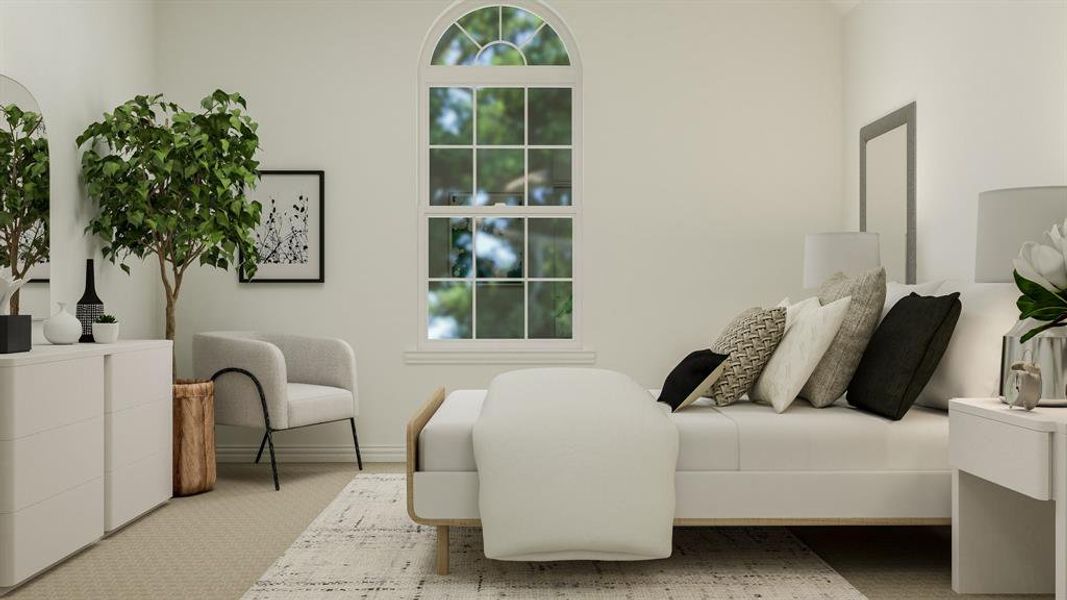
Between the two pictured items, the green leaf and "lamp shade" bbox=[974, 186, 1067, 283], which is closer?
the green leaf

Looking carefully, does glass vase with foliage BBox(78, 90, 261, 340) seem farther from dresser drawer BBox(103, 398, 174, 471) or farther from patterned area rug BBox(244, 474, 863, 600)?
patterned area rug BBox(244, 474, 863, 600)

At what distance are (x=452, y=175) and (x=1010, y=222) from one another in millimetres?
3416

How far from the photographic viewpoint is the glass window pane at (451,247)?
17.6 ft

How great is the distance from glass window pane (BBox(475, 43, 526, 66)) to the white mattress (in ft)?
10.2

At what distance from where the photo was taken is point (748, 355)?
10.7 feet

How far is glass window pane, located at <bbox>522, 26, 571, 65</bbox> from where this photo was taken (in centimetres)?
539

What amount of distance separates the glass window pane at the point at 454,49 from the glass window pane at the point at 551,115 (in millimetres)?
366

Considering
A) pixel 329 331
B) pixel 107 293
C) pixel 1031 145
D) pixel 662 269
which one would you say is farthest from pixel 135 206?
pixel 1031 145

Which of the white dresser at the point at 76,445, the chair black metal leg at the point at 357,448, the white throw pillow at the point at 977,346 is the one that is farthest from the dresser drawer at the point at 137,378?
the white throw pillow at the point at 977,346

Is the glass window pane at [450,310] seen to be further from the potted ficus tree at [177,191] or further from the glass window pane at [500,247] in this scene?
the potted ficus tree at [177,191]

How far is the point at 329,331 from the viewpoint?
524 cm

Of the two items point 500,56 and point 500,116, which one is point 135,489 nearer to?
point 500,116

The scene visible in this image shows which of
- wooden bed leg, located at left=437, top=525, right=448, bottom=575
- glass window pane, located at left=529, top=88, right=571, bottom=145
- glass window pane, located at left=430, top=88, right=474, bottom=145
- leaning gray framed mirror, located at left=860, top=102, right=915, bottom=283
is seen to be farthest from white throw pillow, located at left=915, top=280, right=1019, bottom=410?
glass window pane, located at left=430, top=88, right=474, bottom=145

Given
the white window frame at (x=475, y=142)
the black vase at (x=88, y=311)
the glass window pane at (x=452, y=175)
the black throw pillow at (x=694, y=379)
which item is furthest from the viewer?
the glass window pane at (x=452, y=175)
